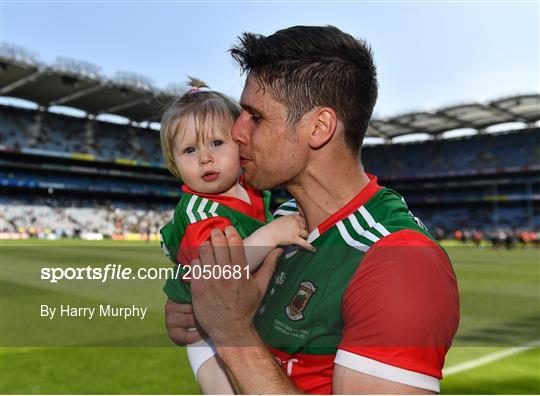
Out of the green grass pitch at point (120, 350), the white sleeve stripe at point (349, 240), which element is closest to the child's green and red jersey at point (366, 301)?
the white sleeve stripe at point (349, 240)

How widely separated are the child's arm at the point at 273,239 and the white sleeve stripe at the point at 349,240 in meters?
0.14

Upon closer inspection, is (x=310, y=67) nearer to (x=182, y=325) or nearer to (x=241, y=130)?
(x=241, y=130)

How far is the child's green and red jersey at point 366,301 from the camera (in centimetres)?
145

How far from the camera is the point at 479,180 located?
6181cm

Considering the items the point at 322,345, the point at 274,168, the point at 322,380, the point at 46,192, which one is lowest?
the point at 46,192

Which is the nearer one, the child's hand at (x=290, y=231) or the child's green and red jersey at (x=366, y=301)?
the child's green and red jersey at (x=366, y=301)

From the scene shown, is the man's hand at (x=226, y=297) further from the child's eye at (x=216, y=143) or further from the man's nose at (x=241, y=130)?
the child's eye at (x=216, y=143)

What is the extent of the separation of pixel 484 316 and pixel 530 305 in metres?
2.26

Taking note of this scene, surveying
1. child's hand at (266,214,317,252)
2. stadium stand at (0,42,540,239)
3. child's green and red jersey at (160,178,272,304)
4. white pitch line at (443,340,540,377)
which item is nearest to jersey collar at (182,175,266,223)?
child's green and red jersey at (160,178,272,304)

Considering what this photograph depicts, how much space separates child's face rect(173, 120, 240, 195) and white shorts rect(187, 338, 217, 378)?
2.16 ft

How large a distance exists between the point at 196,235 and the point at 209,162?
1.20 ft

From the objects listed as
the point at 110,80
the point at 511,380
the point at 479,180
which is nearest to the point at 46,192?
the point at 110,80

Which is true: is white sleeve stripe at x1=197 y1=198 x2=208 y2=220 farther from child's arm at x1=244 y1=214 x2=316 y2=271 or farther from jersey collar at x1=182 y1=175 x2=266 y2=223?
child's arm at x1=244 y1=214 x2=316 y2=271

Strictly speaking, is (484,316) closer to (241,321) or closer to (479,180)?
(241,321)
